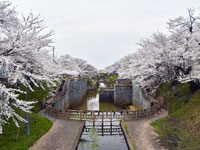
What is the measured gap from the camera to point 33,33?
16016 mm

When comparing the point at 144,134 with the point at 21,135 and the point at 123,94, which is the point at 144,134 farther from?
the point at 123,94

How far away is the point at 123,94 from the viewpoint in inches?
1289

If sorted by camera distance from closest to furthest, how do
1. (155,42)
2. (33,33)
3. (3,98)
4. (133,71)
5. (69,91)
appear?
(3,98), (33,33), (155,42), (133,71), (69,91)

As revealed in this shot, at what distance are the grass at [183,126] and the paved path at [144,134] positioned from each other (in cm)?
49

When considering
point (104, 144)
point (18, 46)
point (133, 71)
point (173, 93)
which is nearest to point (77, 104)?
point (133, 71)

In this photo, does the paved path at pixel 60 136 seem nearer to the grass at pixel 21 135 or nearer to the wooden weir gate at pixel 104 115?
the grass at pixel 21 135

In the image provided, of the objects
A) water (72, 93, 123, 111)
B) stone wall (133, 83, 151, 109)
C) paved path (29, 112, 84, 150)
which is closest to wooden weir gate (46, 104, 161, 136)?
paved path (29, 112, 84, 150)

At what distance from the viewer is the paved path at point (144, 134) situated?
40.9ft

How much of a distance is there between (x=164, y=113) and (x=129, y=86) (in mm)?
12814

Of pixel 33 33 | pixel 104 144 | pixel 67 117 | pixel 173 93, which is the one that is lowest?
pixel 104 144

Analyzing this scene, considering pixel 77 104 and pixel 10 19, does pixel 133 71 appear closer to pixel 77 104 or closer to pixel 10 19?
pixel 77 104

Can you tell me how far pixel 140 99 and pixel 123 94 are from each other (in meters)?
5.30

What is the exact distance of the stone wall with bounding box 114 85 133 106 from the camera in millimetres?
32719

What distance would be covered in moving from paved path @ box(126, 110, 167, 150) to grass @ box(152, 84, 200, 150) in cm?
49
